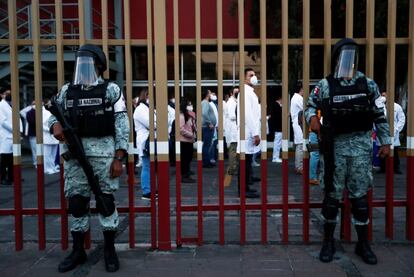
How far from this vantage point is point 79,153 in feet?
14.4

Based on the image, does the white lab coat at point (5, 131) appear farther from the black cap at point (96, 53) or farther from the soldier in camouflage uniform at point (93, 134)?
the black cap at point (96, 53)

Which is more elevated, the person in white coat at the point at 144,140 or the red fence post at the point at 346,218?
the person in white coat at the point at 144,140

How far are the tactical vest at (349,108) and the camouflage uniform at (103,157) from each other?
199cm

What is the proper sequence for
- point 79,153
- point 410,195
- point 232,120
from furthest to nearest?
point 232,120
point 410,195
point 79,153

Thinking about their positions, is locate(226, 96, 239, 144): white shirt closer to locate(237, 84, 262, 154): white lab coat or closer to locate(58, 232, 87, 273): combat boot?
locate(237, 84, 262, 154): white lab coat

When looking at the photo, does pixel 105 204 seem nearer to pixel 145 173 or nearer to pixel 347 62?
pixel 347 62

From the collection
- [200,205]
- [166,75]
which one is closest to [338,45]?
[166,75]

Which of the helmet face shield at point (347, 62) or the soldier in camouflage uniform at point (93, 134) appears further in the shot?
the helmet face shield at point (347, 62)

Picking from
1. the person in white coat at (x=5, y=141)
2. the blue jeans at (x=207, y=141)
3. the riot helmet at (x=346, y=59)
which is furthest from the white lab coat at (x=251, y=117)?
the person in white coat at (x=5, y=141)

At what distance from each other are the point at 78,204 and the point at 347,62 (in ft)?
9.77

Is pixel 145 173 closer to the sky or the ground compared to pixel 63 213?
closer to the sky

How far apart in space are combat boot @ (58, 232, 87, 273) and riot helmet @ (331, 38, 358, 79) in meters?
3.03

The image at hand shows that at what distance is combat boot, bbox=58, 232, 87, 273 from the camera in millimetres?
4511

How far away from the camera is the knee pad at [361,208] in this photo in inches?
185
